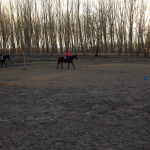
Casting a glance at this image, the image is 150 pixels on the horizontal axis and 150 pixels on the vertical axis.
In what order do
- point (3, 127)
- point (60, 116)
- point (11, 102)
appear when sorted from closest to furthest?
point (3, 127), point (60, 116), point (11, 102)

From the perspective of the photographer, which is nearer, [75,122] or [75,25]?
[75,122]

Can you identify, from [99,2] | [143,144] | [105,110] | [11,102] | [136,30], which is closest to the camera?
[143,144]

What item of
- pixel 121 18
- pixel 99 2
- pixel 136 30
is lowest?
pixel 136 30

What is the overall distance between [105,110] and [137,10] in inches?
1729

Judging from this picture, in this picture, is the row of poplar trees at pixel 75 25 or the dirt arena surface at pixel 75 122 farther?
the row of poplar trees at pixel 75 25

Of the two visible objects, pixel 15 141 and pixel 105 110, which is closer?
pixel 15 141

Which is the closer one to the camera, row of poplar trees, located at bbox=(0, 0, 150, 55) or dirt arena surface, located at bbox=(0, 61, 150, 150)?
dirt arena surface, located at bbox=(0, 61, 150, 150)

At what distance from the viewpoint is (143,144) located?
11.4 feet

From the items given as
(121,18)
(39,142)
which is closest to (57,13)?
(121,18)

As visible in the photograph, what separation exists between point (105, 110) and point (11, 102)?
3271 mm

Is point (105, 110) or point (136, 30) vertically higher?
point (136, 30)

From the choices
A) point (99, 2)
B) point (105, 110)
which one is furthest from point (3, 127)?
point (99, 2)

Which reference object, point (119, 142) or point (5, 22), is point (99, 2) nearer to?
point (5, 22)

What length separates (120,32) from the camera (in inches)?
1848
